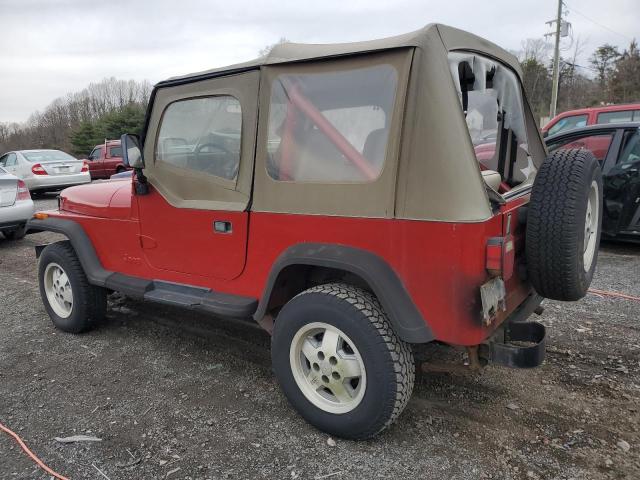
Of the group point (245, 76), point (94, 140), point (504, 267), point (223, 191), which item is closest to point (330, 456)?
point (504, 267)

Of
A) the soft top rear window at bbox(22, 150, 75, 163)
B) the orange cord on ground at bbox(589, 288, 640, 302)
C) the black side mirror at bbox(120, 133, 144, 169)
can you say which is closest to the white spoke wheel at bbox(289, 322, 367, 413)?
the black side mirror at bbox(120, 133, 144, 169)

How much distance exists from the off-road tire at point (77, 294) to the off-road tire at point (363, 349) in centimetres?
210

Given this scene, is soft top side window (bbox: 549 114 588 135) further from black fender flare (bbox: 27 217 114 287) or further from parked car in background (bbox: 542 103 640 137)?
black fender flare (bbox: 27 217 114 287)

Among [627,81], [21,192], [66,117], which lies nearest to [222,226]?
[21,192]

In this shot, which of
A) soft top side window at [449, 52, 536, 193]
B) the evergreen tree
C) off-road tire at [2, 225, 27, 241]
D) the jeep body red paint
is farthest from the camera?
the evergreen tree

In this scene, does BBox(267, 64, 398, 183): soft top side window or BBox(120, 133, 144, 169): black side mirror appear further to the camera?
BBox(120, 133, 144, 169): black side mirror

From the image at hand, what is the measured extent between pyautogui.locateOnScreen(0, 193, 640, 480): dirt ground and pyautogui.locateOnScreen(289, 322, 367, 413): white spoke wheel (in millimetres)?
228

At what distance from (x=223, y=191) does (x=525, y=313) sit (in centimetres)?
191

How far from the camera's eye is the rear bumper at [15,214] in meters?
7.45

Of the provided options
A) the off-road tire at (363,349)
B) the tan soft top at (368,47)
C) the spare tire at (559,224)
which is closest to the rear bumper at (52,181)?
the tan soft top at (368,47)

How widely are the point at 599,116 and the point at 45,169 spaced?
13121mm

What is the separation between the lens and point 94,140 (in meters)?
43.7

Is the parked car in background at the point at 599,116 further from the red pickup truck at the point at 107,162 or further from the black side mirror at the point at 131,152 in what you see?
the red pickup truck at the point at 107,162

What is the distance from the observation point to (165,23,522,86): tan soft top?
2312 mm
